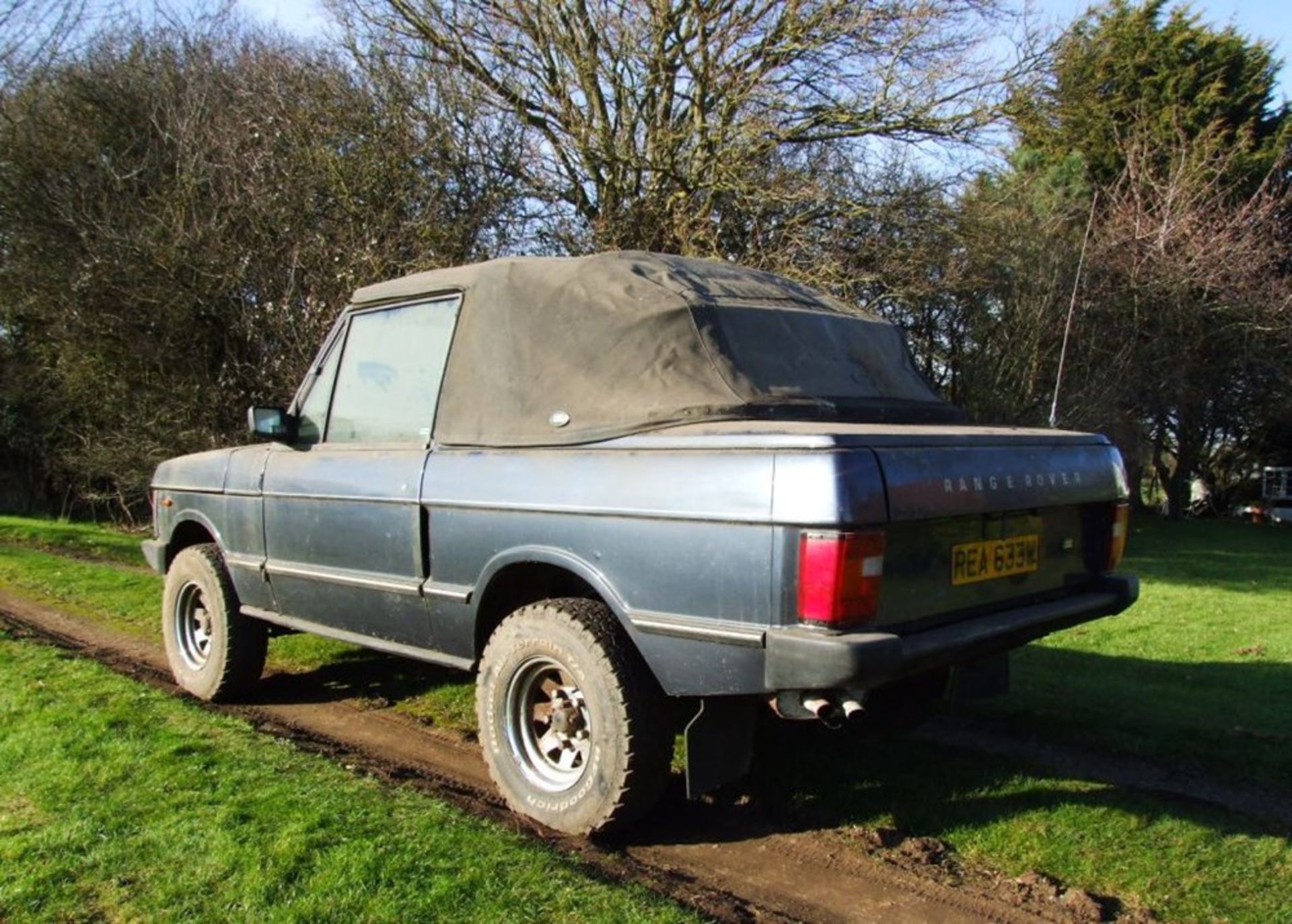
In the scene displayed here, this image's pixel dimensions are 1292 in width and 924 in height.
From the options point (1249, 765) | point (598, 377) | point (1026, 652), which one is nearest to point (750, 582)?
point (598, 377)

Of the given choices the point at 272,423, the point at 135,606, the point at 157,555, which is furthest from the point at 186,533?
the point at 135,606

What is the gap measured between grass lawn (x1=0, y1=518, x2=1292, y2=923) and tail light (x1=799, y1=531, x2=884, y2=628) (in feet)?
4.13

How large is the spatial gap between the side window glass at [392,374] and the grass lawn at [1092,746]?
5.31 feet

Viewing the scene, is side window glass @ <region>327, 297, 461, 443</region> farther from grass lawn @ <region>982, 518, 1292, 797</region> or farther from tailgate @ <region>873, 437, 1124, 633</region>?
grass lawn @ <region>982, 518, 1292, 797</region>

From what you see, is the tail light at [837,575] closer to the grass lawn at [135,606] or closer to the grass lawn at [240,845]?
the grass lawn at [240,845]

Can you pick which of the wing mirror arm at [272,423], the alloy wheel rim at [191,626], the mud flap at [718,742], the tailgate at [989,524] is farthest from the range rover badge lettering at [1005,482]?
the alloy wheel rim at [191,626]

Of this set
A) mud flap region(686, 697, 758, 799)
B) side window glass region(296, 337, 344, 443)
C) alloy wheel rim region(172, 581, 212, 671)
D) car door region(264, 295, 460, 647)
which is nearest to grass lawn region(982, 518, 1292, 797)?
mud flap region(686, 697, 758, 799)

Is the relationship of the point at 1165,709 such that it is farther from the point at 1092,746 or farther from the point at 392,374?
the point at 392,374

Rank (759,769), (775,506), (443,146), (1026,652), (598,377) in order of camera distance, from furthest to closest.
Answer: (443,146) → (1026,652) → (759,769) → (598,377) → (775,506)

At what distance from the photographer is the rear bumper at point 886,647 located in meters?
3.02

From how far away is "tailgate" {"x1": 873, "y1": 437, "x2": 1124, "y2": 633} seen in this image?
3264 millimetres

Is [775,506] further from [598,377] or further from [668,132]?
[668,132]

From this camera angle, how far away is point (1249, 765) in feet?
15.0

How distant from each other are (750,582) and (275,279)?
1076 centimetres
